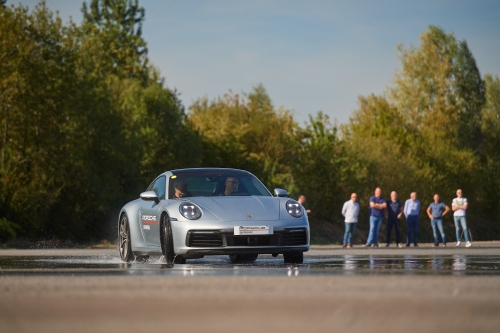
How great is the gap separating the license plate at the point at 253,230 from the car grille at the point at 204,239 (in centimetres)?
28

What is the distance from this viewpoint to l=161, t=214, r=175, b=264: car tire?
15.4 meters

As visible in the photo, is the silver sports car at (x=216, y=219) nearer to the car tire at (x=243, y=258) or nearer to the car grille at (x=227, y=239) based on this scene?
the car grille at (x=227, y=239)

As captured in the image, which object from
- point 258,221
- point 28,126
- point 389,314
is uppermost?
point 28,126

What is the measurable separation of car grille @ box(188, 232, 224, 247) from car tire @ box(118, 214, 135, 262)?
228 cm

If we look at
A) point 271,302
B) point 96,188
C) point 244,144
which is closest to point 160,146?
point 244,144

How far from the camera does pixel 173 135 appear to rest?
55969 millimetres

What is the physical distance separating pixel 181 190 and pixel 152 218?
0.63 m

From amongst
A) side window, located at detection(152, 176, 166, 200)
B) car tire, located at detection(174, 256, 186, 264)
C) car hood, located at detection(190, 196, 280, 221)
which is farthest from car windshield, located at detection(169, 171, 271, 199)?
car tire, located at detection(174, 256, 186, 264)

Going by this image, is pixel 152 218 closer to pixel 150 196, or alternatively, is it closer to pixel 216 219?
pixel 150 196

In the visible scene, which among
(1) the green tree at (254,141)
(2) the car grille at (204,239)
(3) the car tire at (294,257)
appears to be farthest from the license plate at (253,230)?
(1) the green tree at (254,141)

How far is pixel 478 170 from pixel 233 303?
75889 millimetres

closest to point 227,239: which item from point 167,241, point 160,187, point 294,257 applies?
point 167,241

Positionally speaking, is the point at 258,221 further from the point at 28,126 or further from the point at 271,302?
the point at 28,126

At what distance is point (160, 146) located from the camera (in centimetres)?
5481
